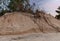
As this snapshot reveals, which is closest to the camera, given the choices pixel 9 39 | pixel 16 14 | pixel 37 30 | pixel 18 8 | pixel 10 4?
pixel 9 39

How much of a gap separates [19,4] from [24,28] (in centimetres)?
515

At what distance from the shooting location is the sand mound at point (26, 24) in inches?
529

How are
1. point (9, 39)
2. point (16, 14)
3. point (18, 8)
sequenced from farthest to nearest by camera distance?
point (18, 8) → point (16, 14) → point (9, 39)

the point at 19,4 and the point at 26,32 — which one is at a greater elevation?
the point at 19,4

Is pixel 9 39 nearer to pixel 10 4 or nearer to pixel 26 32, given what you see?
pixel 26 32

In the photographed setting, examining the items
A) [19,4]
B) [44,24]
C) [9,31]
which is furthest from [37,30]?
[19,4]

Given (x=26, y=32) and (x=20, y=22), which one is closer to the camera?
(x=26, y=32)

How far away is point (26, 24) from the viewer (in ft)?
46.7

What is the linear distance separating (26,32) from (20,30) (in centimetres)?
38

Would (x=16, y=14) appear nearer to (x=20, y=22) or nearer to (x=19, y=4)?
(x=20, y=22)

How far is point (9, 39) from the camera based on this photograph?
430 inches

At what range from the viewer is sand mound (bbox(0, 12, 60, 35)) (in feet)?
44.1

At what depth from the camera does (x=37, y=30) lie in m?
14.1

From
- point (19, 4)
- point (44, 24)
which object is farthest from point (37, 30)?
point (19, 4)
